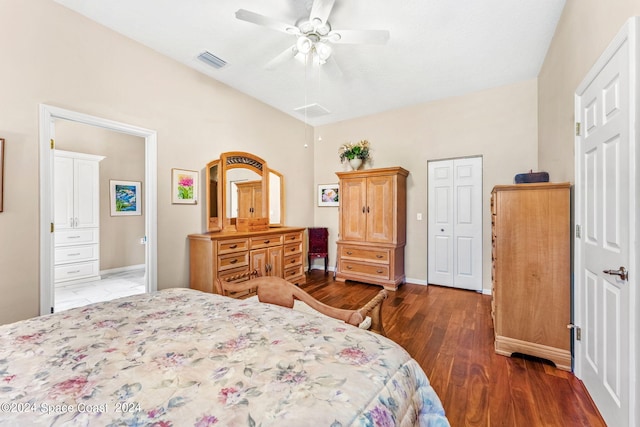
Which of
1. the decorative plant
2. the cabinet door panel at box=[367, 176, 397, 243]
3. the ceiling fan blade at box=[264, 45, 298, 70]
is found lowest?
the cabinet door panel at box=[367, 176, 397, 243]

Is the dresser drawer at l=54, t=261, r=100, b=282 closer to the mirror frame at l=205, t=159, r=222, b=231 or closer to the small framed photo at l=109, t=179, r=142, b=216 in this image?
the small framed photo at l=109, t=179, r=142, b=216

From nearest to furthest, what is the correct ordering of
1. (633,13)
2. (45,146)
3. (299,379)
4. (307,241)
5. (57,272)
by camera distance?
(299,379), (633,13), (45,146), (57,272), (307,241)

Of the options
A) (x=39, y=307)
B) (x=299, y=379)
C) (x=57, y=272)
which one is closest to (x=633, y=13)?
(x=299, y=379)

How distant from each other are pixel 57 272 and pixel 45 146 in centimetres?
299

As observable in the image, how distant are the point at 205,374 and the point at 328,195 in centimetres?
464

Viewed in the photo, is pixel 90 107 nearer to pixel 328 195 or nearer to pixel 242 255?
pixel 242 255

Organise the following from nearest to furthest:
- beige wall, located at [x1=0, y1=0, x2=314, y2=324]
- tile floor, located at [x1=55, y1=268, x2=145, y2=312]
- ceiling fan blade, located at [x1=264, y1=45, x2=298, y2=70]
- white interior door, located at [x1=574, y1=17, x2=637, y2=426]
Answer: white interior door, located at [x1=574, y1=17, x2=637, y2=426], beige wall, located at [x1=0, y1=0, x2=314, y2=324], ceiling fan blade, located at [x1=264, y1=45, x2=298, y2=70], tile floor, located at [x1=55, y1=268, x2=145, y2=312]

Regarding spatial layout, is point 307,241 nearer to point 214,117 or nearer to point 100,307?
point 214,117

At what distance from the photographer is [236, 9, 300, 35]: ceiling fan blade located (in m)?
2.00

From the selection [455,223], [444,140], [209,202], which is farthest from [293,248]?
[444,140]

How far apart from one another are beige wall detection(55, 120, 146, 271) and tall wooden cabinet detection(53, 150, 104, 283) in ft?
0.94

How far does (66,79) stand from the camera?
2.37 m

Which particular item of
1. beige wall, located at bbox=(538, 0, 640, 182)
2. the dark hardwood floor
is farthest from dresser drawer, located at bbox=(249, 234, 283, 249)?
beige wall, located at bbox=(538, 0, 640, 182)

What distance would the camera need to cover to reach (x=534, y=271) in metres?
2.15
